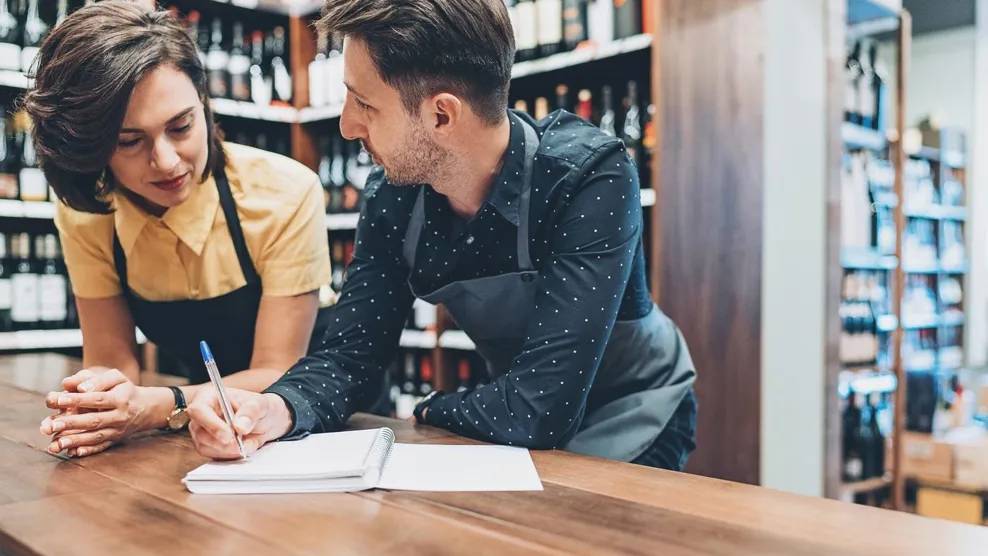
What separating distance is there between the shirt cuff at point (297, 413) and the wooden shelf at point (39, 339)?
1.82 meters

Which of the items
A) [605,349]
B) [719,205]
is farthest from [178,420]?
[719,205]

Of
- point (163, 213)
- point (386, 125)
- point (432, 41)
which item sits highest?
point (432, 41)

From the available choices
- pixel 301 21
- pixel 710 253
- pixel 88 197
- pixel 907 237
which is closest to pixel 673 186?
pixel 710 253

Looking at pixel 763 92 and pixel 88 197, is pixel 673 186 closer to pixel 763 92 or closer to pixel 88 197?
pixel 763 92

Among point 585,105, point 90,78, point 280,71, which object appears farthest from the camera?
point 280,71

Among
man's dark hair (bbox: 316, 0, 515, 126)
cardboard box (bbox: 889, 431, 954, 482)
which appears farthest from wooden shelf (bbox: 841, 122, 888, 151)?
man's dark hair (bbox: 316, 0, 515, 126)

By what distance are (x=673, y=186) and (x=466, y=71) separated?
1.34 metres

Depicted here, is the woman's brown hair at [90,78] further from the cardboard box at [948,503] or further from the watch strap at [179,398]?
the cardboard box at [948,503]

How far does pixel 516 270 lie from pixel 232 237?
62cm

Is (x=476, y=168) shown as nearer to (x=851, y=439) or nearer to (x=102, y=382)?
(x=102, y=382)

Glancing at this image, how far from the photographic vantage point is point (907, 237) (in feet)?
16.0

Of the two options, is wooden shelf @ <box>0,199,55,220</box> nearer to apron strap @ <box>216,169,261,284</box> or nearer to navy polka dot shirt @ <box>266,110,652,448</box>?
apron strap @ <box>216,169,261,284</box>

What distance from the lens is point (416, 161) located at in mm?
1229

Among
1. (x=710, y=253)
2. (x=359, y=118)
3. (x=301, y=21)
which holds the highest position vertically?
(x=301, y=21)
